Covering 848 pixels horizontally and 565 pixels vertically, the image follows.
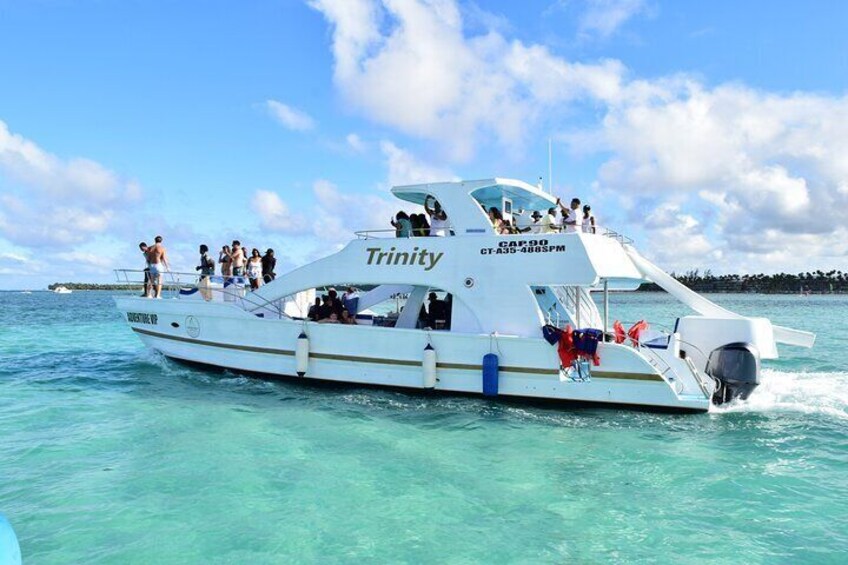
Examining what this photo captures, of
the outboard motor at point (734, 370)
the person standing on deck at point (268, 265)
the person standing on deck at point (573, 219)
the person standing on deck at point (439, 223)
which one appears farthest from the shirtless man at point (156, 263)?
the outboard motor at point (734, 370)

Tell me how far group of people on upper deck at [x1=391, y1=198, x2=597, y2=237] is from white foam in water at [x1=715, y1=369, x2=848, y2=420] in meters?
3.86

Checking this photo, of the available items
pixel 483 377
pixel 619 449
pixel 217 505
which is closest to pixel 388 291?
pixel 483 377

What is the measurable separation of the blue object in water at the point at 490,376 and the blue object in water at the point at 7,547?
6928 mm

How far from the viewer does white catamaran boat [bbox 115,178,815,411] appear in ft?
30.0

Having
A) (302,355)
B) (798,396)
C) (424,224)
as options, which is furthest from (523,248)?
(798,396)

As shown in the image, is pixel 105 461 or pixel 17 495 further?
pixel 105 461

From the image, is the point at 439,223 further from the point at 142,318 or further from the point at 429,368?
the point at 142,318

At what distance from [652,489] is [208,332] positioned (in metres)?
9.34

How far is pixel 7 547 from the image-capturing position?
3461 millimetres

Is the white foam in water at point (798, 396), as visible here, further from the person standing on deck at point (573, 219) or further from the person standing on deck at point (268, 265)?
the person standing on deck at point (268, 265)

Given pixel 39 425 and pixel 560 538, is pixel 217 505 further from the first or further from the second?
pixel 39 425

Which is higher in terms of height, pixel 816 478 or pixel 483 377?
pixel 483 377

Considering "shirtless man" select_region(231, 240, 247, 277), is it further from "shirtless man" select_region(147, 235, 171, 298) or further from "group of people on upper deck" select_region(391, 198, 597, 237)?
"group of people on upper deck" select_region(391, 198, 597, 237)

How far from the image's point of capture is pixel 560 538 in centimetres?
504
